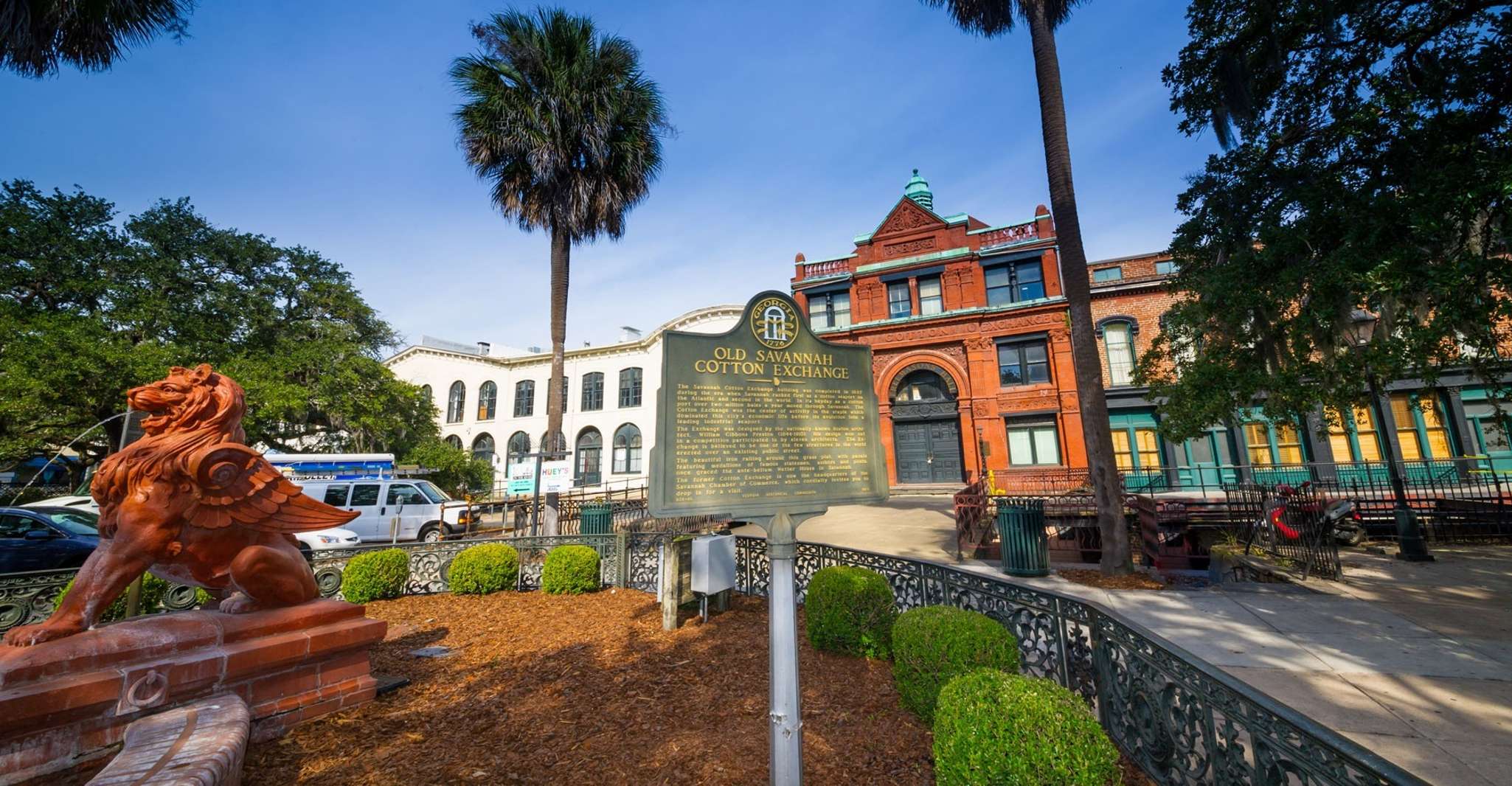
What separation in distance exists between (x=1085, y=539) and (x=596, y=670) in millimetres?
9715

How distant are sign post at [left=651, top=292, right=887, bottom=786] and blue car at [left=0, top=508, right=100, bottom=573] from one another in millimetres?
11687

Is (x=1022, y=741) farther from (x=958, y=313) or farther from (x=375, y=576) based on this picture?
(x=958, y=313)

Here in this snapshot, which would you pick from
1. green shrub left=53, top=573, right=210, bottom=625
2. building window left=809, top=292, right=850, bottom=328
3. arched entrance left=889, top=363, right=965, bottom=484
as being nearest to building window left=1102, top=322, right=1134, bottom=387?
arched entrance left=889, top=363, right=965, bottom=484

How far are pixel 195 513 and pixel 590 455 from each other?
27620 mm

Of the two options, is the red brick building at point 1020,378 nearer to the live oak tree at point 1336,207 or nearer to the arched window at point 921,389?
the arched window at point 921,389

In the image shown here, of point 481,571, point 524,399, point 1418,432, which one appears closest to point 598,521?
point 481,571

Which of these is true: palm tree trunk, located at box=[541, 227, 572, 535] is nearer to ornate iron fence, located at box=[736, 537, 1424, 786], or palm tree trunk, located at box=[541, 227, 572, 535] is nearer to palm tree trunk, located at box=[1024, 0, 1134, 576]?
ornate iron fence, located at box=[736, 537, 1424, 786]

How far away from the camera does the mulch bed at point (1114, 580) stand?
7738 millimetres

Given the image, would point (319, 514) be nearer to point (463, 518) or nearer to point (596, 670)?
point (596, 670)

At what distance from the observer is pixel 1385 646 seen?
5094 mm

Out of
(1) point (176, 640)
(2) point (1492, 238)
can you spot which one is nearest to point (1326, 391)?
(2) point (1492, 238)

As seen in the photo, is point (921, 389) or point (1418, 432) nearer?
point (1418, 432)

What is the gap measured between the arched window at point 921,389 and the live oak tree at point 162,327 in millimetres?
23936

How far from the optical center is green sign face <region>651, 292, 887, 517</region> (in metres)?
3.17
